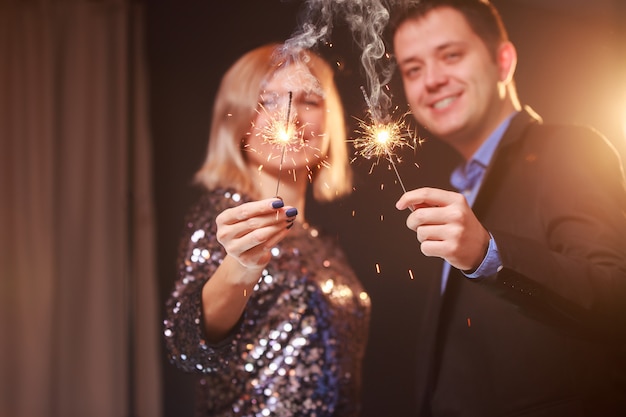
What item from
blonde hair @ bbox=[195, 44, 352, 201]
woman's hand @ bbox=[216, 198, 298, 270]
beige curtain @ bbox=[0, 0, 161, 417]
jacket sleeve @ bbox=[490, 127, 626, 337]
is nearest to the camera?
jacket sleeve @ bbox=[490, 127, 626, 337]

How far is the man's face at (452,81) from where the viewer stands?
151 cm

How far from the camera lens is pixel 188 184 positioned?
1.83 meters

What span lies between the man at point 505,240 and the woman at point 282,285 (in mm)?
195

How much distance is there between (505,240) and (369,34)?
0.59 metres

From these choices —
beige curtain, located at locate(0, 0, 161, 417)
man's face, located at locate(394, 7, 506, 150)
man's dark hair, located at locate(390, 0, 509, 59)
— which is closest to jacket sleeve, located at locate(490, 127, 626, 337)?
man's face, located at locate(394, 7, 506, 150)

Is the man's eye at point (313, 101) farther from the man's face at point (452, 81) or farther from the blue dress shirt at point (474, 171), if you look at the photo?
the blue dress shirt at point (474, 171)

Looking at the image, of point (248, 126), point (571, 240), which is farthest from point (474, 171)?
point (248, 126)

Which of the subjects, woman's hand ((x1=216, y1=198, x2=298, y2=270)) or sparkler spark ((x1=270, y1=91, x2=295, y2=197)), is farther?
sparkler spark ((x1=270, y1=91, x2=295, y2=197))

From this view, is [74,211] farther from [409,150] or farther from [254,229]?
Result: [409,150]

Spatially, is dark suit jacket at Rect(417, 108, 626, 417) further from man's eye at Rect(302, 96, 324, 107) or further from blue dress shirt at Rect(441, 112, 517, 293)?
man's eye at Rect(302, 96, 324, 107)

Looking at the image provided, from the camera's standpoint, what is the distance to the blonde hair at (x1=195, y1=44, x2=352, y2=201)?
159 cm

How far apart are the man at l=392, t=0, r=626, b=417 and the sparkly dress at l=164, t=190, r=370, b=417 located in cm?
19

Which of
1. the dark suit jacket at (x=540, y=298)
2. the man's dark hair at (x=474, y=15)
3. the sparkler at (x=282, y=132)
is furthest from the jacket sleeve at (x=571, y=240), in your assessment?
the sparkler at (x=282, y=132)

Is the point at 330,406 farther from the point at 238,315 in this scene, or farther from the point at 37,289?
the point at 37,289
